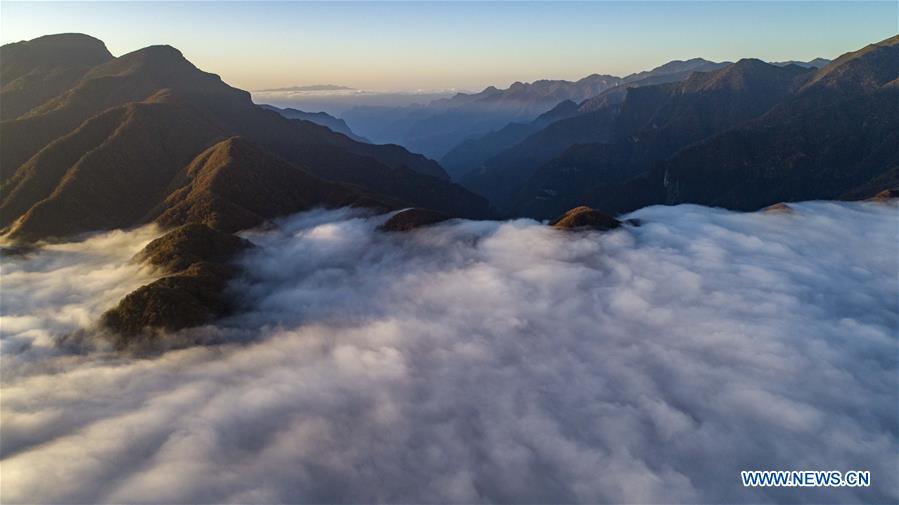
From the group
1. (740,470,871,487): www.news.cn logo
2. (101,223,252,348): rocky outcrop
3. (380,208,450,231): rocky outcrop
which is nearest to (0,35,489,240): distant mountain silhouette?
(380,208,450,231): rocky outcrop

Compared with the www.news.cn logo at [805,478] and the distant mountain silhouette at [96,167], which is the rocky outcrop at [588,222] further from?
the www.news.cn logo at [805,478]

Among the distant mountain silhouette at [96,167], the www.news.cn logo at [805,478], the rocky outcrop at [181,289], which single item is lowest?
the www.news.cn logo at [805,478]

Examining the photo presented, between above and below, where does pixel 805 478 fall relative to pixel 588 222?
below

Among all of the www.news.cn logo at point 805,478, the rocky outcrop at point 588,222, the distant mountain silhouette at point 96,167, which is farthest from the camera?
the distant mountain silhouette at point 96,167

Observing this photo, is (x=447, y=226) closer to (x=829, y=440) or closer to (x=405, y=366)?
(x=405, y=366)

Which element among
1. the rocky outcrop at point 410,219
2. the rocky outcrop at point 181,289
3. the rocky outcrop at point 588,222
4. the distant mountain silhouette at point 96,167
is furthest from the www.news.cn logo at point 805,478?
the distant mountain silhouette at point 96,167

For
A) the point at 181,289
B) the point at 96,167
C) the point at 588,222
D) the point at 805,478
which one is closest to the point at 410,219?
the point at 588,222

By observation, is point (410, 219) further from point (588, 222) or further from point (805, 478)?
point (805, 478)

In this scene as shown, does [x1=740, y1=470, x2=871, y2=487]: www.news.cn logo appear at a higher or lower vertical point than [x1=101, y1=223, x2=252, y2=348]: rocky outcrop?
lower

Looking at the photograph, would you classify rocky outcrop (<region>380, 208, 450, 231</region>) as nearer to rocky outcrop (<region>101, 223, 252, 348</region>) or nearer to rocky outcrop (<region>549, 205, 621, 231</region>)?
rocky outcrop (<region>549, 205, 621, 231</region>)
